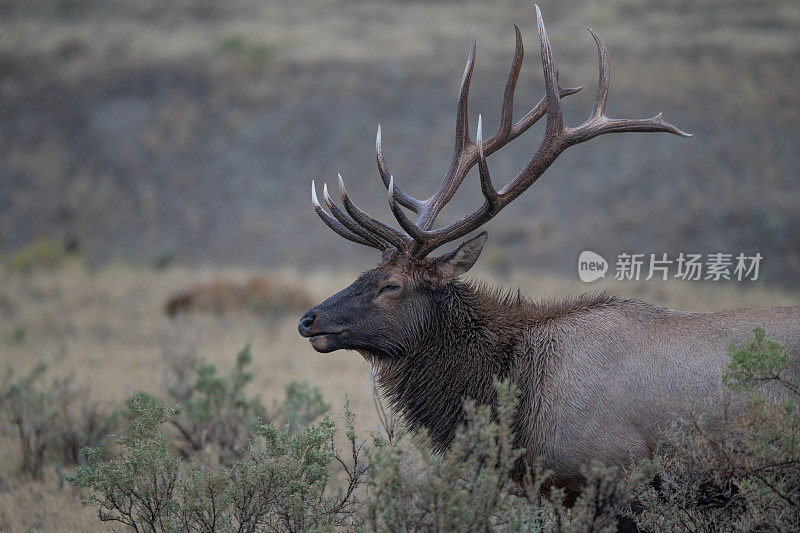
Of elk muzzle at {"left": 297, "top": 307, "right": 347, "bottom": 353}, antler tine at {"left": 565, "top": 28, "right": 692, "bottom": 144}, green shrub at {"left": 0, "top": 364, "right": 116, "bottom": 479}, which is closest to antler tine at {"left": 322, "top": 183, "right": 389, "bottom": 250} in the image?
elk muzzle at {"left": 297, "top": 307, "right": 347, "bottom": 353}

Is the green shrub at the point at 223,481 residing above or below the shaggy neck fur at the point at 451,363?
below

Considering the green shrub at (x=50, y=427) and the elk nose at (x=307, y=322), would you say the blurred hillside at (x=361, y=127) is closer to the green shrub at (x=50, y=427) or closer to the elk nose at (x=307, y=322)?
the green shrub at (x=50, y=427)

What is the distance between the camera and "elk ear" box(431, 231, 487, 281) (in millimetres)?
5301

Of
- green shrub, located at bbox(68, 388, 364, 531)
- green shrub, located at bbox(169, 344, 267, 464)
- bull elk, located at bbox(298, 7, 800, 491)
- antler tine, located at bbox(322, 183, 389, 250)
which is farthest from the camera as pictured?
green shrub, located at bbox(169, 344, 267, 464)

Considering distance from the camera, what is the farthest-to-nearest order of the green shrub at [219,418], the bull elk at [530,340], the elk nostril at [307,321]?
the green shrub at [219,418]
the elk nostril at [307,321]
the bull elk at [530,340]

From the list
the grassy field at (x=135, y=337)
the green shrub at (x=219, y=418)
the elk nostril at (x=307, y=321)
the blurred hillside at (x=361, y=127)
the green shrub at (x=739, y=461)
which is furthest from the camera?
the blurred hillside at (x=361, y=127)

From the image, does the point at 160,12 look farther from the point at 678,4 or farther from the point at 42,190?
the point at 678,4

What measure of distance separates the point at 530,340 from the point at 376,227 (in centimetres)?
124

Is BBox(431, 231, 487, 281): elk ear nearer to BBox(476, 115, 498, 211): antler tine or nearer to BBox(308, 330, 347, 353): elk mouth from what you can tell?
BBox(476, 115, 498, 211): antler tine

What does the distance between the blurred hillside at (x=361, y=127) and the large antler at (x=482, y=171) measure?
14675 mm

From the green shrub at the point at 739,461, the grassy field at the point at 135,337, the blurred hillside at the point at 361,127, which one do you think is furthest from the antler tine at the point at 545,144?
the blurred hillside at the point at 361,127

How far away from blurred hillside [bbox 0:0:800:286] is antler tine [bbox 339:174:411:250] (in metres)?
15.2

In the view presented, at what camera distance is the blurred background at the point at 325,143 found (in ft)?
67.4

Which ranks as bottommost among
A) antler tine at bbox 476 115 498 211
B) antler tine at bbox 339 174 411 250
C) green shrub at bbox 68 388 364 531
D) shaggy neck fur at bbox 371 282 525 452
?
green shrub at bbox 68 388 364 531
